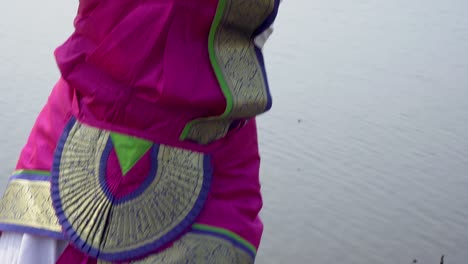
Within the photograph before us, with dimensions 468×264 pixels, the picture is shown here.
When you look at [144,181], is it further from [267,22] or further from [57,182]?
[267,22]

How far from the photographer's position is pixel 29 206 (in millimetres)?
1452

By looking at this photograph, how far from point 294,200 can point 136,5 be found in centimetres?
231

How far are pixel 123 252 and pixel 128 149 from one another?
0.17 m

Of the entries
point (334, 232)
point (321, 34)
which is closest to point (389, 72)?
point (321, 34)

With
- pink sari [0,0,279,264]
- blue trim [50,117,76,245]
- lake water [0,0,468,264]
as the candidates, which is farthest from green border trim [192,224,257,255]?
lake water [0,0,468,264]

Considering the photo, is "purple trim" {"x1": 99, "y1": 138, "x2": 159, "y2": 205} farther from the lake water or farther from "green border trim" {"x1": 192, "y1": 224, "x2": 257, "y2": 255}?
the lake water

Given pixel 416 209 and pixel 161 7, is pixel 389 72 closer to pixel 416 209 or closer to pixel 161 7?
pixel 416 209

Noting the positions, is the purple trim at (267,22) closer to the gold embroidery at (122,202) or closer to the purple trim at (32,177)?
the gold embroidery at (122,202)

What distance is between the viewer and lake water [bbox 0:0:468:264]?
342 cm

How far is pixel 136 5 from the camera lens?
4.48 feet

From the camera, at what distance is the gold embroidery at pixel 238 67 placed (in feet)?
4.55

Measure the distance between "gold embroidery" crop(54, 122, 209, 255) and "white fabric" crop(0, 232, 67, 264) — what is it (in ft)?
0.23

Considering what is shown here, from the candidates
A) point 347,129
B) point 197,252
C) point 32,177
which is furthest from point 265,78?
point 347,129

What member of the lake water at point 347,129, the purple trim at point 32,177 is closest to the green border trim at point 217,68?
the purple trim at point 32,177
